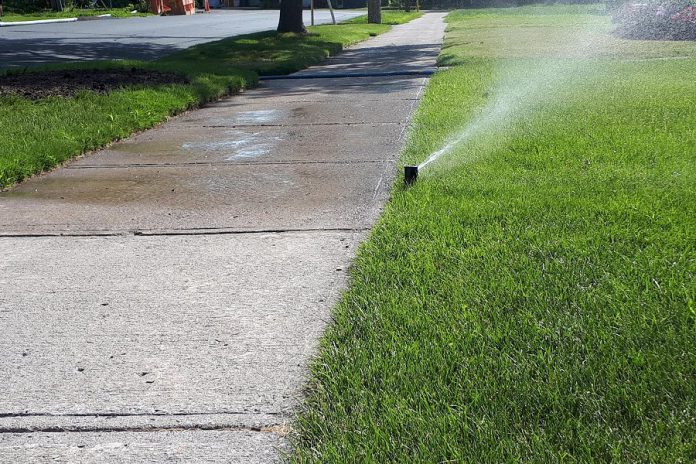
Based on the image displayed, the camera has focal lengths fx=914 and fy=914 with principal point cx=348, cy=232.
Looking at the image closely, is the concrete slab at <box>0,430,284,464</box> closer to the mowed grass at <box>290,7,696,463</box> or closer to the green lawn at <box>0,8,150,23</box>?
the mowed grass at <box>290,7,696,463</box>

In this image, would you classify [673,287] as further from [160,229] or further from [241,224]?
[160,229]

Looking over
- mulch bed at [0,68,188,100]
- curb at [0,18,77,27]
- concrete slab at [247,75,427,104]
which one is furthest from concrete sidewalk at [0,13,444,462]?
curb at [0,18,77,27]

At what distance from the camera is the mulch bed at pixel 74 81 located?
9055 millimetres

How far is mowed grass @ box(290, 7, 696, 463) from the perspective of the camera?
236 cm

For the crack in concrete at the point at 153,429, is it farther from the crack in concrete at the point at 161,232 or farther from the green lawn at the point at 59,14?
the green lawn at the point at 59,14

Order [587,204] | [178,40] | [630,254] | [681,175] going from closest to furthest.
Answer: [630,254]
[587,204]
[681,175]
[178,40]

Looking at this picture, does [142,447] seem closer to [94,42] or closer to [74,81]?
[74,81]

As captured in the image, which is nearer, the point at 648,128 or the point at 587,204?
the point at 587,204

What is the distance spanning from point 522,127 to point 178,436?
4.80 m

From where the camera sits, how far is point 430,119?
7.50 metres

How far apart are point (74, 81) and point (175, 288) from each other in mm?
6929

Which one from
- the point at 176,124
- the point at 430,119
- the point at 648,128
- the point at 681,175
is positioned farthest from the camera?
the point at 176,124

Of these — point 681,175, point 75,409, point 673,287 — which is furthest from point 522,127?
point 75,409

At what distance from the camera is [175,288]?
11.9ft
